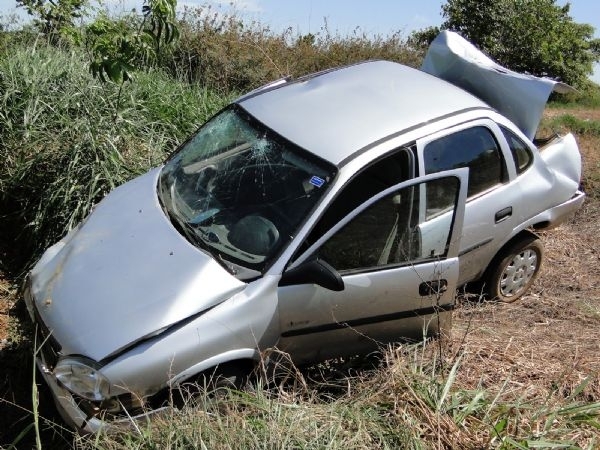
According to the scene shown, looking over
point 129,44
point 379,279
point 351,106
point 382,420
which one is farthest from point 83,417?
point 129,44

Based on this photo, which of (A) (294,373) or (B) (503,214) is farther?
(B) (503,214)

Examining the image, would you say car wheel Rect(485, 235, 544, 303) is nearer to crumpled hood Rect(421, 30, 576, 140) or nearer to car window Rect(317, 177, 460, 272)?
crumpled hood Rect(421, 30, 576, 140)

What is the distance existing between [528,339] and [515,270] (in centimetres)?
85

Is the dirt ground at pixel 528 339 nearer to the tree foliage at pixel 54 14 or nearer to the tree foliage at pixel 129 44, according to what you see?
the tree foliage at pixel 129 44

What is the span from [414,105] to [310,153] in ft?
3.06

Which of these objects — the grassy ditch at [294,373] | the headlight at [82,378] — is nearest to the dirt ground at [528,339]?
the grassy ditch at [294,373]

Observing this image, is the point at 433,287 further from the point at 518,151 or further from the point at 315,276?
the point at 518,151

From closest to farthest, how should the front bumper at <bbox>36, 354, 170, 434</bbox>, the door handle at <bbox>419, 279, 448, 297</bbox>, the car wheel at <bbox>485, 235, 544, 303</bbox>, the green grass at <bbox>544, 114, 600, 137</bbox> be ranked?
1. the front bumper at <bbox>36, 354, 170, 434</bbox>
2. the door handle at <bbox>419, 279, 448, 297</bbox>
3. the car wheel at <bbox>485, 235, 544, 303</bbox>
4. the green grass at <bbox>544, 114, 600, 137</bbox>

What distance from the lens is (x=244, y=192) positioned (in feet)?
13.8

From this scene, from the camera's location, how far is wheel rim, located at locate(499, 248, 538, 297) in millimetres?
5410

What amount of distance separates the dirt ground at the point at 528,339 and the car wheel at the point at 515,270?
3.9 inches

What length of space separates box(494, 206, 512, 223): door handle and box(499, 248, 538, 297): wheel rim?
46cm

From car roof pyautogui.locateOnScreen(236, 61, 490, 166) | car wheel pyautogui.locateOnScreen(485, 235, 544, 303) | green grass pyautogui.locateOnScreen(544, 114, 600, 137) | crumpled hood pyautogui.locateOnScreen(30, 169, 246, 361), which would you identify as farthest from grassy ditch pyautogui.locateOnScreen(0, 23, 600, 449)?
green grass pyautogui.locateOnScreen(544, 114, 600, 137)

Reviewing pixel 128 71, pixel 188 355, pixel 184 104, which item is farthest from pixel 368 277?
pixel 184 104
